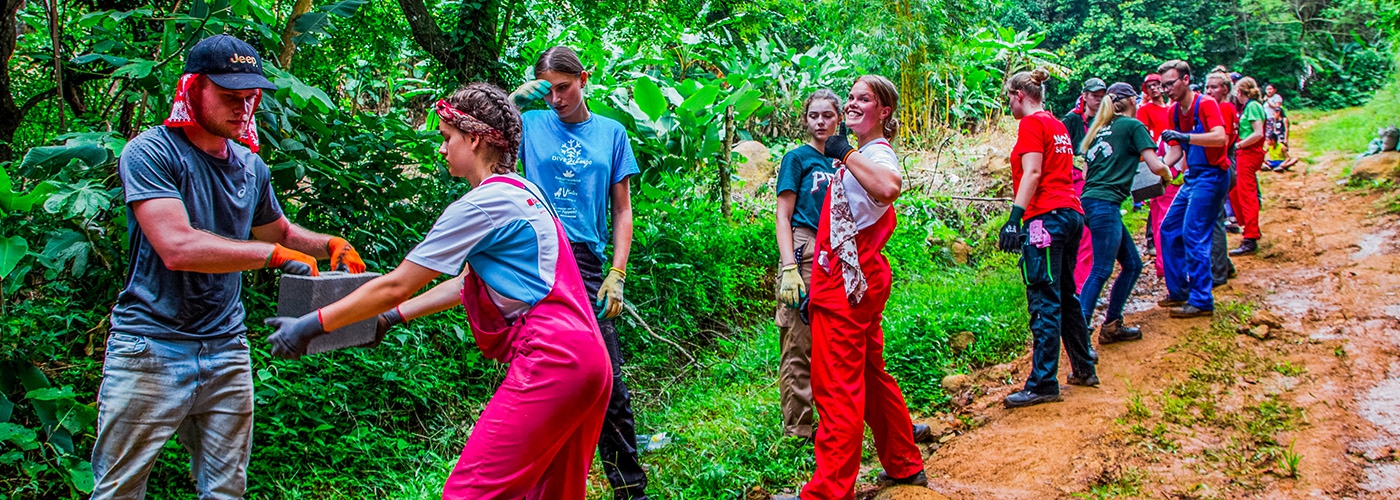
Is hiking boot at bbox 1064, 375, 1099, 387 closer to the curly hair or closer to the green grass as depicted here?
the curly hair

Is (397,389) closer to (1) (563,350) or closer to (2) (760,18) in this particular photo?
(1) (563,350)

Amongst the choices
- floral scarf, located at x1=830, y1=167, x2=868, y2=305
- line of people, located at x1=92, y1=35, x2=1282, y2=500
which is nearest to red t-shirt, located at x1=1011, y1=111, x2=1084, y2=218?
line of people, located at x1=92, y1=35, x2=1282, y2=500

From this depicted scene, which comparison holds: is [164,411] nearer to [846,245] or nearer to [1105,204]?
[846,245]

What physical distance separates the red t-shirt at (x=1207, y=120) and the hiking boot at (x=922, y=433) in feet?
10.7

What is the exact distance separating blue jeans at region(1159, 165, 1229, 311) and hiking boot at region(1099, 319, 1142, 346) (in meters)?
0.71

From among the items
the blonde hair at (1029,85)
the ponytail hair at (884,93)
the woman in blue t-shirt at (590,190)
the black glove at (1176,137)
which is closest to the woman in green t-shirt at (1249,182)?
the black glove at (1176,137)

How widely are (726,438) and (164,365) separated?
102 inches

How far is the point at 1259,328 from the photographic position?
19.4 feet

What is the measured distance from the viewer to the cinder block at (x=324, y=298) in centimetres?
247

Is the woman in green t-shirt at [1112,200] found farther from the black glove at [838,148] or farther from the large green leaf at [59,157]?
the large green leaf at [59,157]

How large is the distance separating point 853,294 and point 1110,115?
11.2 feet

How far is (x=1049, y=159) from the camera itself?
15.7 ft

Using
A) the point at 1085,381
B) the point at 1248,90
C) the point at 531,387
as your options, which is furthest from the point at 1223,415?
the point at 1248,90

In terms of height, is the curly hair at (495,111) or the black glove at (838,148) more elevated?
the curly hair at (495,111)
